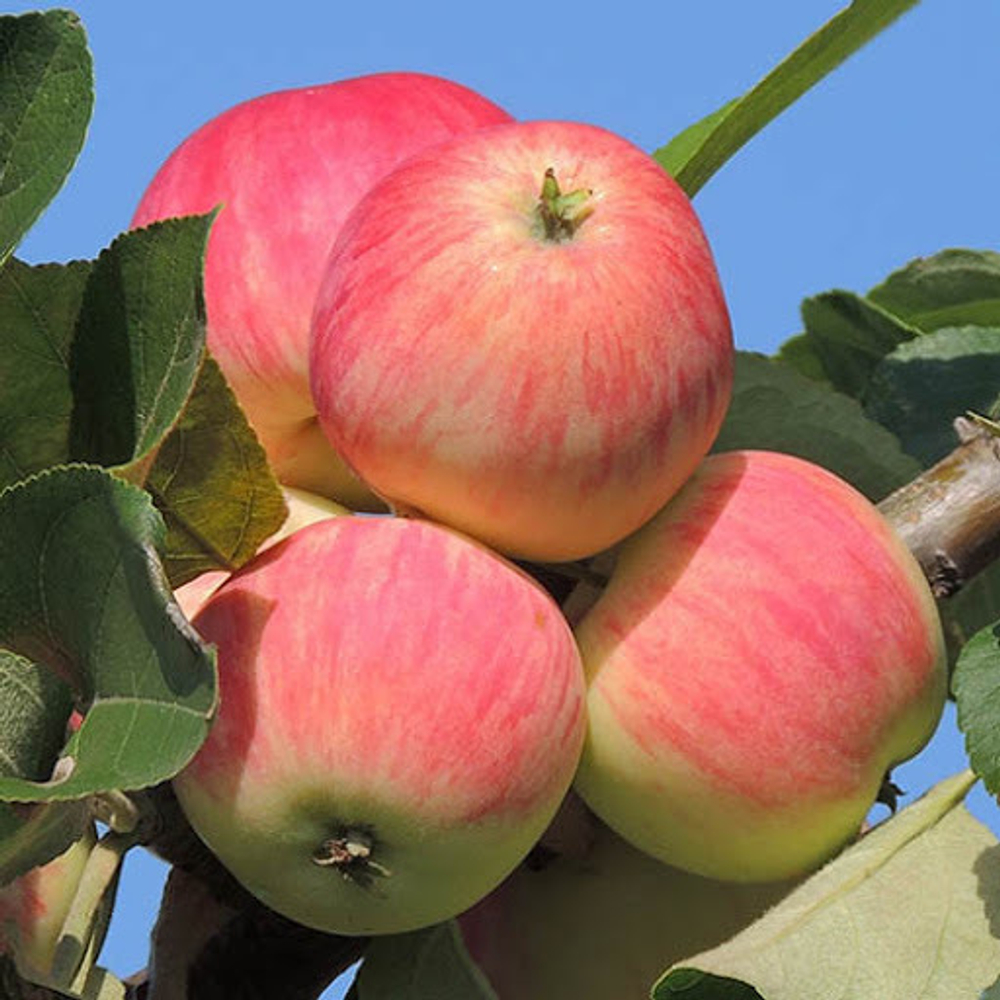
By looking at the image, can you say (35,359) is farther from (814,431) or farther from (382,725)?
(814,431)

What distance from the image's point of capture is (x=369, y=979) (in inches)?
42.4

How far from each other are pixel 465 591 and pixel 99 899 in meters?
0.24

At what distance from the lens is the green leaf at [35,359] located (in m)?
0.98

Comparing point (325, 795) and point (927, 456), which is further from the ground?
point (927, 456)

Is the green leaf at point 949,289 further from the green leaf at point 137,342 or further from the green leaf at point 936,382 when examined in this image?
the green leaf at point 137,342

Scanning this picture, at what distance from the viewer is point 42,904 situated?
41.0 inches

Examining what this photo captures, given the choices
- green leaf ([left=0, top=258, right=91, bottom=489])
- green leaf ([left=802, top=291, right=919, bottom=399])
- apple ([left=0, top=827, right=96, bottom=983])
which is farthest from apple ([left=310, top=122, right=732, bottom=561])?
green leaf ([left=802, top=291, right=919, bottom=399])

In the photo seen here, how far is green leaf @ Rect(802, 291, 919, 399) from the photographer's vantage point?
4.47 feet

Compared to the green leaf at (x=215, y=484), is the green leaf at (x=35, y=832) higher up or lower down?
lower down

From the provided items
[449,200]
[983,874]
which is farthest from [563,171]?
[983,874]

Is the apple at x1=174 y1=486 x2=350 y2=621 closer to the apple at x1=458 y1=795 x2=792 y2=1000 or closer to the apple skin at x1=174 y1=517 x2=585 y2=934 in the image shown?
the apple skin at x1=174 y1=517 x2=585 y2=934

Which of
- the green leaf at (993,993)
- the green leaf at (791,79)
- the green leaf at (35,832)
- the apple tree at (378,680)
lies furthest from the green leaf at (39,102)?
the green leaf at (993,993)

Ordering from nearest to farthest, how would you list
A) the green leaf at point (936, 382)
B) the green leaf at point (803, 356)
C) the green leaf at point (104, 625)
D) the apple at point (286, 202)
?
the green leaf at point (104, 625), the apple at point (286, 202), the green leaf at point (936, 382), the green leaf at point (803, 356)

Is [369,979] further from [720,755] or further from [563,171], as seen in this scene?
[563,171]
